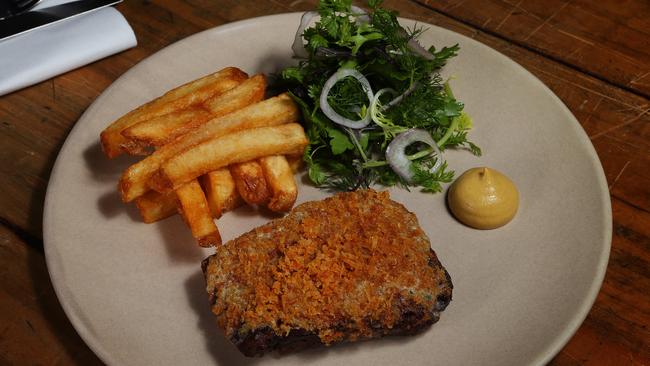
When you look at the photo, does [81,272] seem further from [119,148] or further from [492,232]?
[492,232]

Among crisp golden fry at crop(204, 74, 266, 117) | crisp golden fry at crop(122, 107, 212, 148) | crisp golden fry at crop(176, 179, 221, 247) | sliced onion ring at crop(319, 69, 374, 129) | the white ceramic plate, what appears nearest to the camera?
the white ceramic plate

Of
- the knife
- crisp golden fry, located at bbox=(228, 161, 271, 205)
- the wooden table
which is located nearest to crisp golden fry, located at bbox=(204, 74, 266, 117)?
crisp golden fry, located at bbox=(228, 161, 271, 205)

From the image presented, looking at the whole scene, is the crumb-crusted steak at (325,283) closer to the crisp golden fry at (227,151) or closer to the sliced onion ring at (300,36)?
the crisp golden fry at (227,151)

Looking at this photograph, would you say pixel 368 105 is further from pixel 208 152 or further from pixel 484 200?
pixel 208 152

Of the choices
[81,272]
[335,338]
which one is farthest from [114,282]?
[335,338]

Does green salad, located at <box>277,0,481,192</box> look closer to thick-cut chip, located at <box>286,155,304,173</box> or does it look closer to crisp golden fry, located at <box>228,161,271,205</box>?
thick-cut chip, located at <box>286,155,304,173</box>

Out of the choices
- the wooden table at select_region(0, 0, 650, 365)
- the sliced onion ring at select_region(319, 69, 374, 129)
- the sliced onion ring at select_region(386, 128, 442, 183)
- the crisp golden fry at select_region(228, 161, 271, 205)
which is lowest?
the wooden table at select_region(0, 0, 650, 365)
